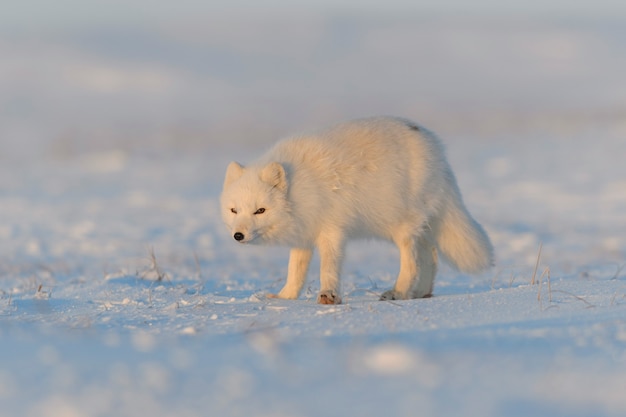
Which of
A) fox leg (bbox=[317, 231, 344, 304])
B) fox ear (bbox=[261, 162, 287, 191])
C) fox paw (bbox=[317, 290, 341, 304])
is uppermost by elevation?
fox ear (bbox=[261, 162, 287, 191])

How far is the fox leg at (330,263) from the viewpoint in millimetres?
5496

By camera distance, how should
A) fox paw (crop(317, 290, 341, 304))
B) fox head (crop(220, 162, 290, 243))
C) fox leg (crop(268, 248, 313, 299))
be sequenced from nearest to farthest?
fox paw (crop(317, 290, 341, 304)), fox head (crop(220, 162, 290, 243)), fox leg (crop(268, 248, 313, 299))

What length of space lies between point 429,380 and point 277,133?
2940cm

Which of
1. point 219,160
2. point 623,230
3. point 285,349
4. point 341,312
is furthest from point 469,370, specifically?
point 219,160

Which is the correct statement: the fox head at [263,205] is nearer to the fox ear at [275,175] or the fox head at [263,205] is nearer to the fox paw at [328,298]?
the fox ear at [275,175]

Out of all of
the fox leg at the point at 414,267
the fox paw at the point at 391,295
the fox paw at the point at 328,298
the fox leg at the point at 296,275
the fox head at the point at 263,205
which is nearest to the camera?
the fox paw at the point at 328,298

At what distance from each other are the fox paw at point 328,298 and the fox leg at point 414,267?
17.8 inches

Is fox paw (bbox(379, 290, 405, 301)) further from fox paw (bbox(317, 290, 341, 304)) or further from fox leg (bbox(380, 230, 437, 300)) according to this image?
fox paw (bbox(317, 290, 341, 304))

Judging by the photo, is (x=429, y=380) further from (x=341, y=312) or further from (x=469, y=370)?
(x=341, y=312)

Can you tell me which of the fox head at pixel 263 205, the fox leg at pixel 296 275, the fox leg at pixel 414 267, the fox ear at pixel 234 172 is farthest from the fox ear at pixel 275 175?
the fox leg at pixel 414 267

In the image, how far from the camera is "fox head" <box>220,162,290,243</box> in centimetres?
559

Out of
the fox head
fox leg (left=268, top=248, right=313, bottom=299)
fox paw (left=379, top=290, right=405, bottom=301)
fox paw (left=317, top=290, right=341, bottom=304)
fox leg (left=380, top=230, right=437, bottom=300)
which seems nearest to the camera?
fox paw (left=317, top=290, right=341, bottom=304)

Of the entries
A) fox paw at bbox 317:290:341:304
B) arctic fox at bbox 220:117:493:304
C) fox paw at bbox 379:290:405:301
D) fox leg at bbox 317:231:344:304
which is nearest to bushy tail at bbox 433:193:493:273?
arctic fox at bbox 220:117:493:304

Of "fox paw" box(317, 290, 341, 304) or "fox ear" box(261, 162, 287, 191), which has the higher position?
"fox ear" box(261, 162, 287, 191)
